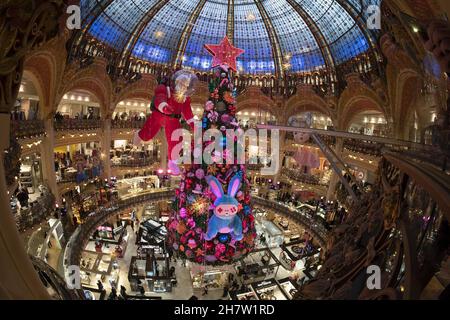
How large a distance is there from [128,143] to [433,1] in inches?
1228

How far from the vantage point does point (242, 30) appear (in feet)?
87.1

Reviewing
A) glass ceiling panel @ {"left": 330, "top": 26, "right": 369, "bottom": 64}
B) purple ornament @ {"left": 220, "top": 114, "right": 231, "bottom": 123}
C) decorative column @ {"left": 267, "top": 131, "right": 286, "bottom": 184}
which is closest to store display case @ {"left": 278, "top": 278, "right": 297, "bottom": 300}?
purple ornament @ {"left": 220, "top": 114, "right": 231, "bottom": 123}

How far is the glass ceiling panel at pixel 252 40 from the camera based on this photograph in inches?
982

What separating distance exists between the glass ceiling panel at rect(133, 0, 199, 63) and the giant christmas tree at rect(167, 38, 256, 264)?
15.9 meters

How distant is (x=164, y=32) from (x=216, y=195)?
21.1 metres

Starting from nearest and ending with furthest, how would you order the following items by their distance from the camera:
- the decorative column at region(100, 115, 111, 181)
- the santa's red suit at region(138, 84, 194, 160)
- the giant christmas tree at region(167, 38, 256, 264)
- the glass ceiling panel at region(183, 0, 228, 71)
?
the santa's red suit at region(138, 84, 194, 160)
the giant christmas tree at region(167, 38, 256, 264)
the decorative column at region(100, 115, 111, 181)
the glass ceiling panel at region(183, 0, 228, 71)

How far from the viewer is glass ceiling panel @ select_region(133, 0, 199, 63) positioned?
23867 mm

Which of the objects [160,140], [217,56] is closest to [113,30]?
[160,140]

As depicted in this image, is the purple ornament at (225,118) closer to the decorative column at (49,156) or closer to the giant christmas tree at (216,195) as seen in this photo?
the giant christmas tree at (216,195)

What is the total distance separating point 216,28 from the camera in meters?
26.2

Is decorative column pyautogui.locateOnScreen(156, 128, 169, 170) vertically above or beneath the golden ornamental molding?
beneath

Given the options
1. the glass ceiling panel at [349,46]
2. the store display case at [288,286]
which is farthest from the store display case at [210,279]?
the glass ceiling panel at [349,46]

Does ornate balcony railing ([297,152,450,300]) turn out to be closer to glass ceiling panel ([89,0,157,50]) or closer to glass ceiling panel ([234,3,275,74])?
glass ceiling panel ([89,0,157,50])
